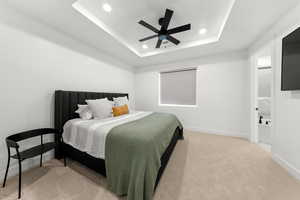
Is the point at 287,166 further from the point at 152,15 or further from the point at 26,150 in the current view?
the point at 26,150

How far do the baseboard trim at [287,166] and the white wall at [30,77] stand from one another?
4035mm

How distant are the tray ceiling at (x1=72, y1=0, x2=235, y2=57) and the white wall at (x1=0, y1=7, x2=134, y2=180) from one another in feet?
3.08

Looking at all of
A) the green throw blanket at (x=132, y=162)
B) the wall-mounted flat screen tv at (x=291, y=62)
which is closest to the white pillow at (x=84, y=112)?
the green throw blanket at (x=132, y=162)

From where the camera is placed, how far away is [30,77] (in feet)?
6.00

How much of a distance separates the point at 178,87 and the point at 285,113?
8.81 ft

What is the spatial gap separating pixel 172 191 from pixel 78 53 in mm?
3190

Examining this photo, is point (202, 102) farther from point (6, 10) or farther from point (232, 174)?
point (6, 10)

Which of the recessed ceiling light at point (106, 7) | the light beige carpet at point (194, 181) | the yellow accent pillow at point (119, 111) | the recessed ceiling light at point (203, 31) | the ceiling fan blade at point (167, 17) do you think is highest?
the recessed ceiling light at point (203, 31)

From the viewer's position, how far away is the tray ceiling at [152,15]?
5.80 ft

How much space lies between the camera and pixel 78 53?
101 inches

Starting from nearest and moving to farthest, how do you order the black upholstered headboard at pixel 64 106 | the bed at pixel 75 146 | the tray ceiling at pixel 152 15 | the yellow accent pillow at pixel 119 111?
the bed at pixel 75 146 → the tray ceiling at pixel 152 15 → the black upholstered headboard at pixel 64 106 → the yellow accent pillow at pixel 119 111

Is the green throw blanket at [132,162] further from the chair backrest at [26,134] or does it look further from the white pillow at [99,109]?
the chair backrest at [26,134]

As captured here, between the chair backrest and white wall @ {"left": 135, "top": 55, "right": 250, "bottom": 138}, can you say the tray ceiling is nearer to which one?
white wall @ {"left": 135, "top": 55, "right": 250, "bottom": 138}

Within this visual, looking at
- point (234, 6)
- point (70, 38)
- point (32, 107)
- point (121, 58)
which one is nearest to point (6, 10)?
point (70, 38)
